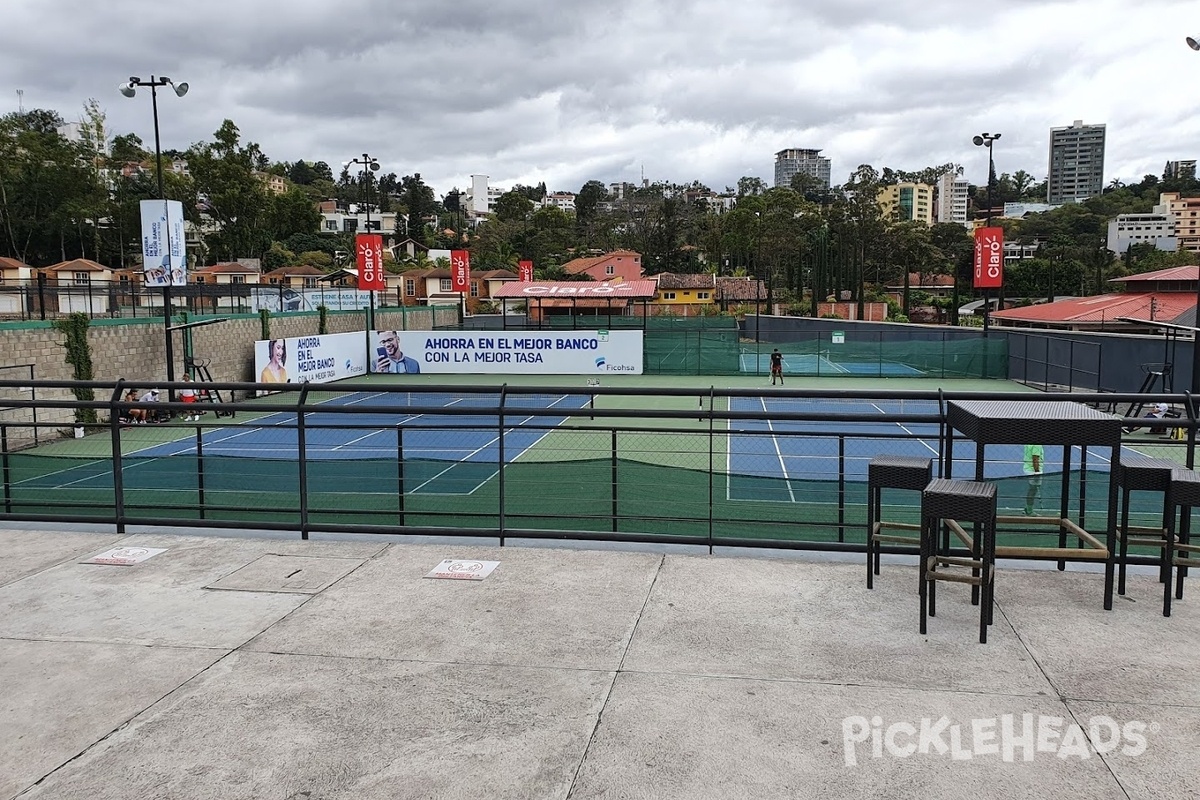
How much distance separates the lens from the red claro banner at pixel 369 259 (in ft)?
142

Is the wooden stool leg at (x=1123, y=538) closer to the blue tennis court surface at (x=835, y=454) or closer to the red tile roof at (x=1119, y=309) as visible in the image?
the blue tennis court surface at (x=835, y=454)

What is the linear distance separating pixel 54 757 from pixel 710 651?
132 inches

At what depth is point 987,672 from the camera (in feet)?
15.8

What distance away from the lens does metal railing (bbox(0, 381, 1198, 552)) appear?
7145 mm

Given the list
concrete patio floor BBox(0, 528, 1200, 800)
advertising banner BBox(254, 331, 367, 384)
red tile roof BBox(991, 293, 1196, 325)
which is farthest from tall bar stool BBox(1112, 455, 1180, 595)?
red tile roof BBox(991, 293, 1196, 325)

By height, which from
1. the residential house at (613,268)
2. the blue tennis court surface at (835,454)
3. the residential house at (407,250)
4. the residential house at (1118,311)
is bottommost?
the blue tennis court surface at (835,454)

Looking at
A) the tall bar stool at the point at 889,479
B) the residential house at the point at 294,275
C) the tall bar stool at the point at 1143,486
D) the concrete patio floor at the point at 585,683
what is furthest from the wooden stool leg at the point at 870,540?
the residential house at the point at 294,275

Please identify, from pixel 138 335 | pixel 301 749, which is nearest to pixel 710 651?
pixel 301 749

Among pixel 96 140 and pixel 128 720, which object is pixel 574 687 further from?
pixel 96 140

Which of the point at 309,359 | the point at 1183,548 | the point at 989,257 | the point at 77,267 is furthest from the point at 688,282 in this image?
the point at 1183,548

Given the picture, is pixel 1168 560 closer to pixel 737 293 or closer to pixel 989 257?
pixel 989 257

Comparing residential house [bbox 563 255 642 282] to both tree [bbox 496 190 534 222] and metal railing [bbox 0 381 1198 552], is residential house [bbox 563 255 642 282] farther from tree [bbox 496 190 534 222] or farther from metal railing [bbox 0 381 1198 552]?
metal railing [bbox 0 381 1198 552]

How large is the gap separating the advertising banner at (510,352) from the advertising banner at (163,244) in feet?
54.1

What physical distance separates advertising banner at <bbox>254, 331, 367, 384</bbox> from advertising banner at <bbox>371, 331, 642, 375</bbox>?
1972 mm
